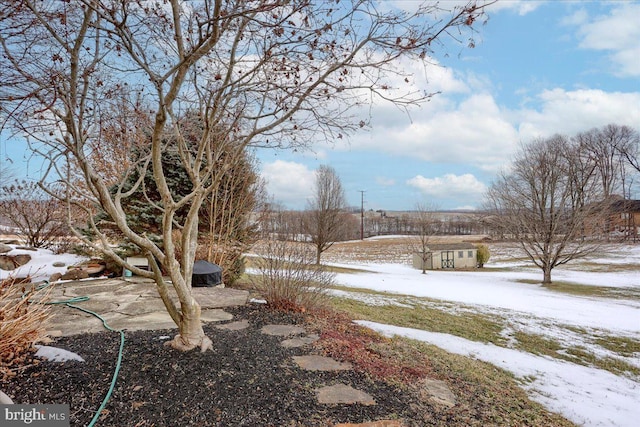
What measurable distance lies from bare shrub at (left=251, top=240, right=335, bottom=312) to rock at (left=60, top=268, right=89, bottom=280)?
12.1 feet

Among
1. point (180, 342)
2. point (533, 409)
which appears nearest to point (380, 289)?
point (533, 409)

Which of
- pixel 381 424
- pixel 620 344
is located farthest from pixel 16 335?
pixel 620 344

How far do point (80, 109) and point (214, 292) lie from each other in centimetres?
299

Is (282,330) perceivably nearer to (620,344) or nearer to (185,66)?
(185,66)

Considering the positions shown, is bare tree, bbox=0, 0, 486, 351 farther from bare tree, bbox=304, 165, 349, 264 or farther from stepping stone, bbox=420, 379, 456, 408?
bare tree, bbox=304, 165, 349, 264

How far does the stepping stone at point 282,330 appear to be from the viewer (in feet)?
10.3

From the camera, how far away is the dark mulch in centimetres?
174

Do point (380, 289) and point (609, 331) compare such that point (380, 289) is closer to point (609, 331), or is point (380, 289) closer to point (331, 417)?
point (609, 331)

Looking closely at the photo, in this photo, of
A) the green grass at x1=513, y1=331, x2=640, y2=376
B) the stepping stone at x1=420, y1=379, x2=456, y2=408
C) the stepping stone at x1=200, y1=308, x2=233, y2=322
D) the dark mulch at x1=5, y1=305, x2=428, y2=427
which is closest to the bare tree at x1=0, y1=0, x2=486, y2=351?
the dark mulch at x1=5, y1=305, x2=428, y2=427

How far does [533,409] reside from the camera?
2.63 metres

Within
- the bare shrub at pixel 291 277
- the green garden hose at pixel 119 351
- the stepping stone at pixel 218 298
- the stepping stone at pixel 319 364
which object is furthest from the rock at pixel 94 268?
the stepping stone at pixel 319 364

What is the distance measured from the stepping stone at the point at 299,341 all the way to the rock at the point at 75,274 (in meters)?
5.15

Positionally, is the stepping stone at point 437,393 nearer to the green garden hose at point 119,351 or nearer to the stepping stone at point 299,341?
the stepping stone at point 299,341

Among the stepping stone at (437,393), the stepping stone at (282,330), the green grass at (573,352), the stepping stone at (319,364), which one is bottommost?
the green grass at (573,352)
